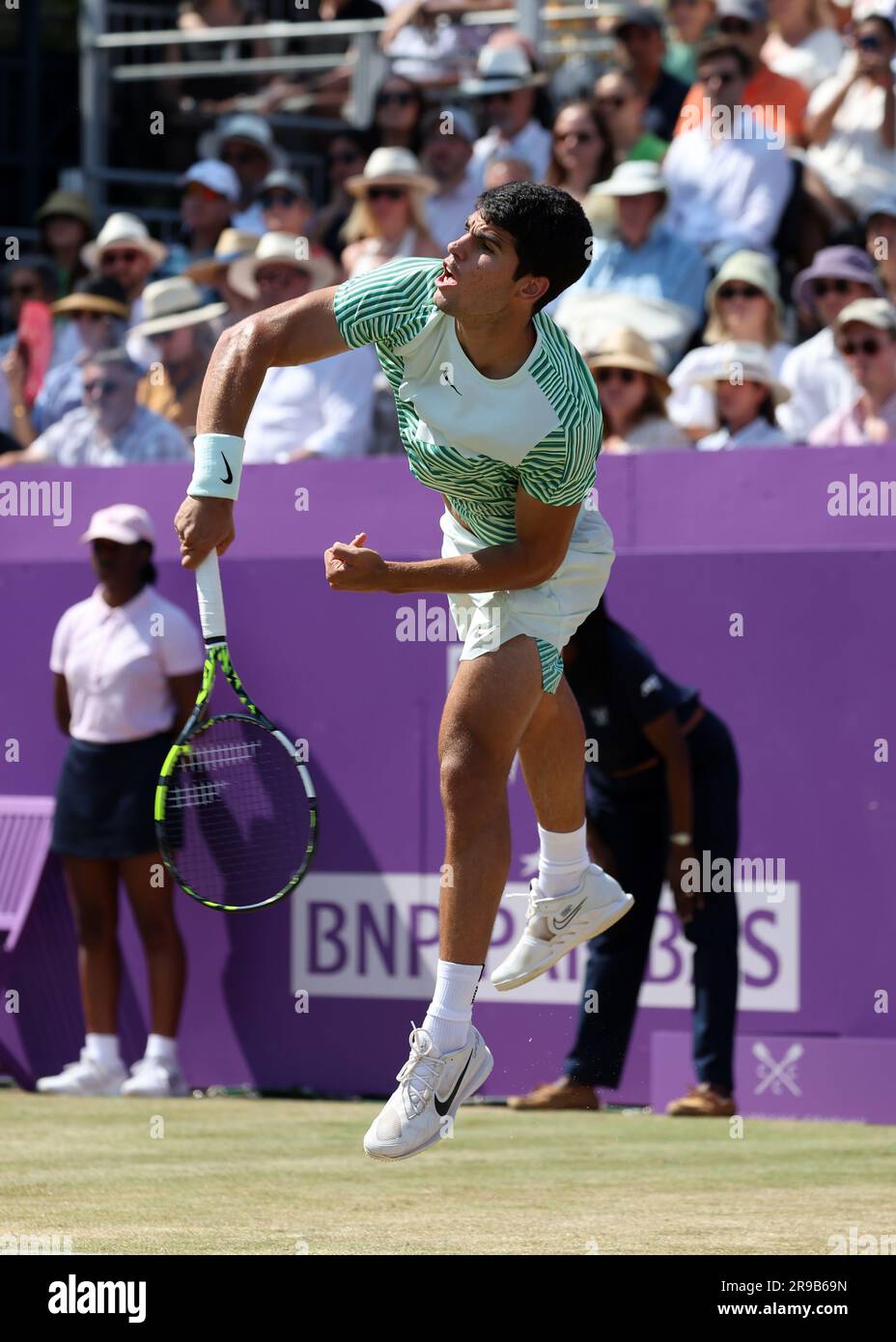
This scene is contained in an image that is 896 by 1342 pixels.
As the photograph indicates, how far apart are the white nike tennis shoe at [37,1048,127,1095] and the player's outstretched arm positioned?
170 inches

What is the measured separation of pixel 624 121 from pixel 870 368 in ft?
9.42

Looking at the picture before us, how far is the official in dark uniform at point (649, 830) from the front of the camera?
8414 mm

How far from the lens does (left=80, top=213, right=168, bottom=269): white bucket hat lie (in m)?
12.9

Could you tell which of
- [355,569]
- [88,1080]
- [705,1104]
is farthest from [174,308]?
[355,569]

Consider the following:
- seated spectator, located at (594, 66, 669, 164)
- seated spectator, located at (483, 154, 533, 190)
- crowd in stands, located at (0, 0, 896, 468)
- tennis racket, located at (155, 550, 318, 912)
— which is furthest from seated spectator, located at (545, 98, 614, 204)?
tennis racket, located at (155, 550, 318, 912)

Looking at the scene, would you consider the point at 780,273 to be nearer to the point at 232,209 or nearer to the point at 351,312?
the point at 232,209

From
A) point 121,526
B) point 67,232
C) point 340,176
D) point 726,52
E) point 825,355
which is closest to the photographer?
point 121,526

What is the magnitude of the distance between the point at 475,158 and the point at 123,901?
15.4 ft

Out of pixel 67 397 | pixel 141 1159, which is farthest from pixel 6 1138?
pixel 67 397

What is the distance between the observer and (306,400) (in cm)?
1052

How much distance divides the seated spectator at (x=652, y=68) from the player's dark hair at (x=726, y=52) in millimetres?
705

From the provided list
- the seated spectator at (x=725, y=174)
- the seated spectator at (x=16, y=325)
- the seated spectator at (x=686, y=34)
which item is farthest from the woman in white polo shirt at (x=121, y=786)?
the seated spectator at (x=686, y=34)

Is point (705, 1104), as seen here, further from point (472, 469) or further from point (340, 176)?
point (340, 176)

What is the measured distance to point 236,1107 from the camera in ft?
29.9
